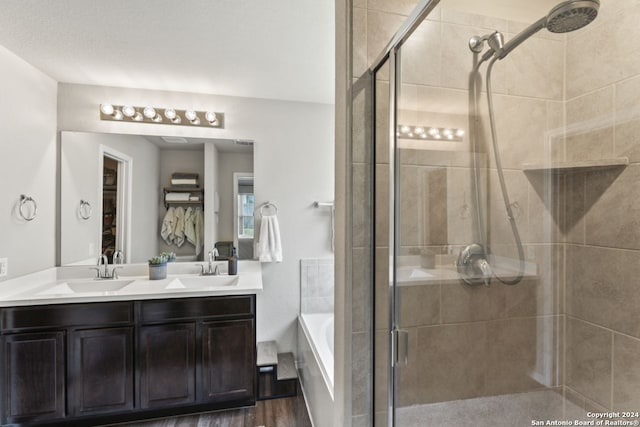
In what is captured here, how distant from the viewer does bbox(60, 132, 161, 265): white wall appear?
92.9 inches

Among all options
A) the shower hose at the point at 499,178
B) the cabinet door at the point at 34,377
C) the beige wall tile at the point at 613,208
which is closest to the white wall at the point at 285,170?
the cabinet door at the point at 34,377

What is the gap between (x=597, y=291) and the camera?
47 cm

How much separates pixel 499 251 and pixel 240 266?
7.70ft

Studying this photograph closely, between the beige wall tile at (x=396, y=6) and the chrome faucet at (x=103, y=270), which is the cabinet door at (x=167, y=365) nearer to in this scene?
the chrome faucet at (x=103, y=270)

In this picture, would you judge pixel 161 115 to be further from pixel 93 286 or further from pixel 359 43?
pixel 359 43

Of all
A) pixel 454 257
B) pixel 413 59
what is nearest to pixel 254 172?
pixel 413 59

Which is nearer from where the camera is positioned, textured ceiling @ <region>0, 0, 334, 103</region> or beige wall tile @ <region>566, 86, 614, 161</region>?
beige wall tile @ <region>566, 86, 614, 161</region>

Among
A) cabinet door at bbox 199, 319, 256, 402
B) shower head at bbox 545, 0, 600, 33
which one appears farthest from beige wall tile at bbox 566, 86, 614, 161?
cabinet door at bbox 199, 319, 256, 402

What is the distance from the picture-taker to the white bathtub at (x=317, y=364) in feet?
5.26

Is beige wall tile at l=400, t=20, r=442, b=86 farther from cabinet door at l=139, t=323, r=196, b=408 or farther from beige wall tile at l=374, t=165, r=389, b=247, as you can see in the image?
cabinet door at l=139, t=323, r=196, b=408

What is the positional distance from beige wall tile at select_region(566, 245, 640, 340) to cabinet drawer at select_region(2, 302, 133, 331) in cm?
227

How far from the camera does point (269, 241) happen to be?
262cm

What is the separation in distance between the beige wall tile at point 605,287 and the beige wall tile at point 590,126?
0.48 feet

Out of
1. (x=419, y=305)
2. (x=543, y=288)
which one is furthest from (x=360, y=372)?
(x=543, y=288)
